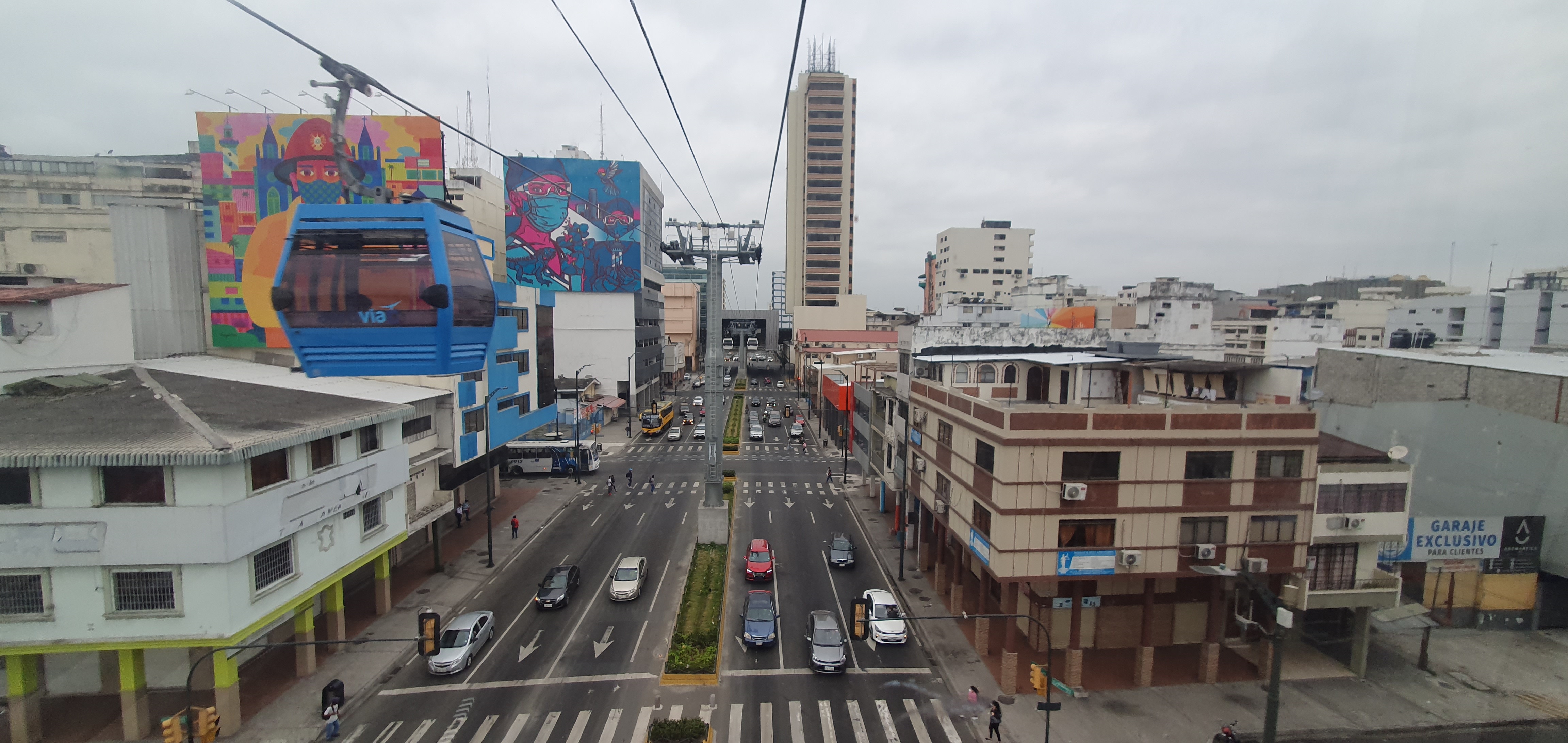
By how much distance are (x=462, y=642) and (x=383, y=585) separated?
530cm

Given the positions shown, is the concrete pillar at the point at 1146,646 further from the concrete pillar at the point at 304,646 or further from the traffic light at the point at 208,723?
the concrete pillar at the point at 304,646

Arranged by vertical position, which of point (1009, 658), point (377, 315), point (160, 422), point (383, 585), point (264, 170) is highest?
point (264, 170)

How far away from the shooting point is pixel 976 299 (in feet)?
283

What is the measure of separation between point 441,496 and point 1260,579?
1194 inches

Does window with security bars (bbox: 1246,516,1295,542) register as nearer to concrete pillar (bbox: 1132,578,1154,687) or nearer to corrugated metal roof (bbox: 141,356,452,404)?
concrete pillar (bbox: 1132,578,1154,687)

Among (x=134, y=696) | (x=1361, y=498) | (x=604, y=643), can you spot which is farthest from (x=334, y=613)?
(x=1361, y=498)

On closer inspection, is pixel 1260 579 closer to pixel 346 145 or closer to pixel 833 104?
pixel 346 145

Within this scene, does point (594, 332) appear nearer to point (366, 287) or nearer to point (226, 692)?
point (226, 692)

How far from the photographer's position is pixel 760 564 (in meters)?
25.8

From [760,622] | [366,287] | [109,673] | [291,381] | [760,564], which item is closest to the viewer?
[366,287]

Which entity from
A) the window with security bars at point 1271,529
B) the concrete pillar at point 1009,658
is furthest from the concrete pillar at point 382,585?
the window with security bars at point 1271,529

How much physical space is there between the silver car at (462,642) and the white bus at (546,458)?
921 inches

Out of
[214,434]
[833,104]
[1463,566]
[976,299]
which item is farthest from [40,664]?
[833,104]

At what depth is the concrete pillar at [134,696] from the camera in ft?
48.7
